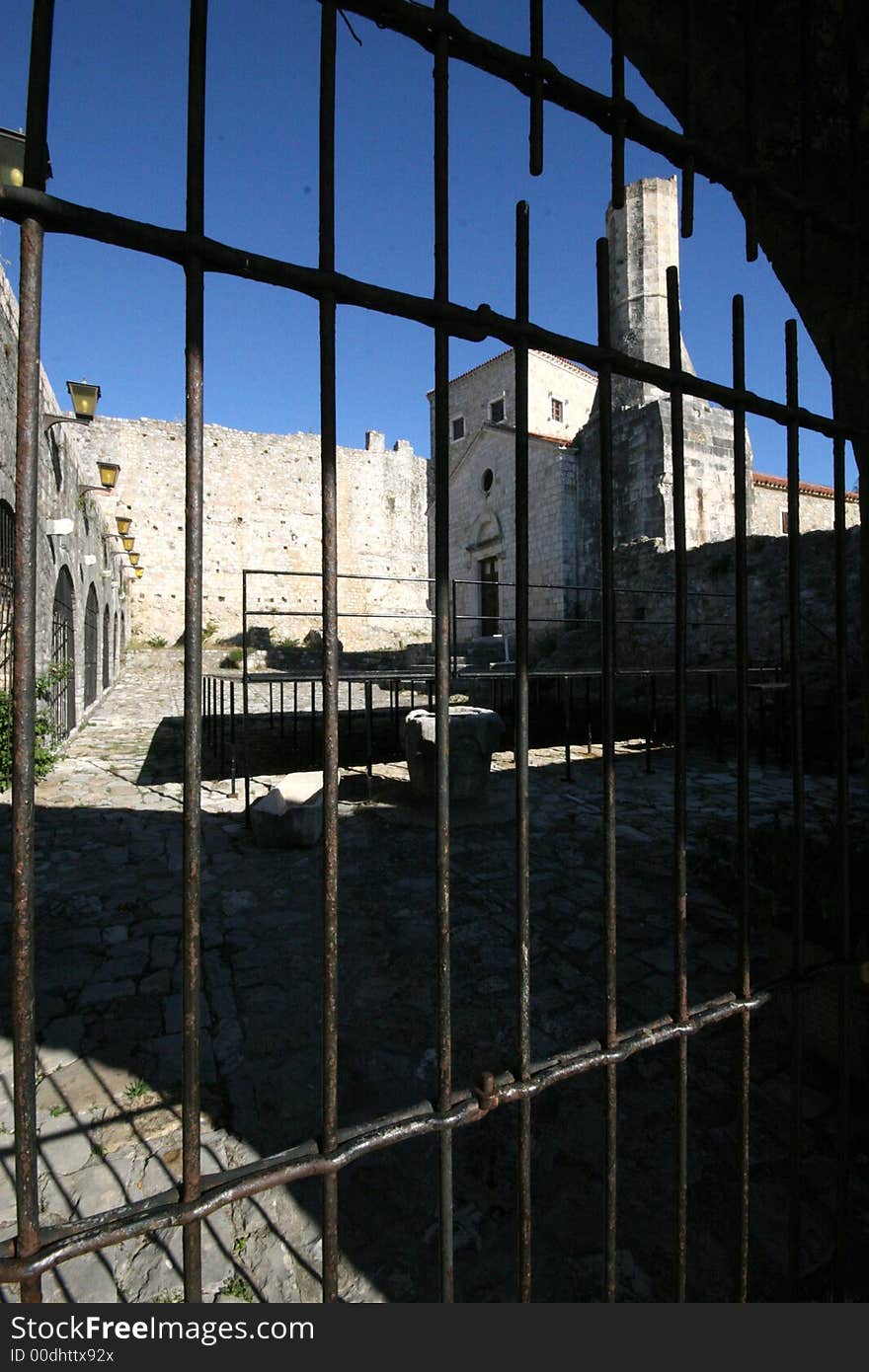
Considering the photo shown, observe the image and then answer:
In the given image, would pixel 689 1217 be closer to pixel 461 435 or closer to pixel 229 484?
pixel 229 484

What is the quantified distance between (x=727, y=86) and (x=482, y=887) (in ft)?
11.7

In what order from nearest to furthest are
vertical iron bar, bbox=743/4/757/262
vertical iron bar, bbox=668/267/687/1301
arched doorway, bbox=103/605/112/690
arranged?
1. vertical iron bar, bbox=668/267/687/1301
2. vertical iron bar, bbox=743/4/757/262
3. arched doorway, bbox=103/605/112/690

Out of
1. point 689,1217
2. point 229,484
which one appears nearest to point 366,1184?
point 689,1217

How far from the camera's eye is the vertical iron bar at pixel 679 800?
3.60 feet

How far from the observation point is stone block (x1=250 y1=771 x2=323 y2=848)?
4.66m

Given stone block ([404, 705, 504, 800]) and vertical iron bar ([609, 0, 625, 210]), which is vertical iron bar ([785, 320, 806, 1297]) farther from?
stone block ([404, 705, 504, 800])

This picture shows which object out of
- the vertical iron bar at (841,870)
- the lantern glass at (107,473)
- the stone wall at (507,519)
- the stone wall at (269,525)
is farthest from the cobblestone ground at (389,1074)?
the stone wall at (269,525)

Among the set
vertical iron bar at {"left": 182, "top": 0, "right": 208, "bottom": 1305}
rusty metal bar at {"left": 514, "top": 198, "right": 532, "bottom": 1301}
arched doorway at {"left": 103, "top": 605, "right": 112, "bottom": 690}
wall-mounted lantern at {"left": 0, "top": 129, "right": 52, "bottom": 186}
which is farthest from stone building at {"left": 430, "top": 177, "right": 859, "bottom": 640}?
vertical iron bar at {"left": 182, "top": 0, "right": 208, "bottom": 1305}

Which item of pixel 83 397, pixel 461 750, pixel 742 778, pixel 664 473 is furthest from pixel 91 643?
pixel 742 778

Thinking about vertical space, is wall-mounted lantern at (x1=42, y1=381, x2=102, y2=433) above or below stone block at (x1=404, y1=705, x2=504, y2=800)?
above

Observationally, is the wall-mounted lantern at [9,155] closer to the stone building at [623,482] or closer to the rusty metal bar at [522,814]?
the rusty metal bar at [522,814]

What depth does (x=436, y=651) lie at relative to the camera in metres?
0.99

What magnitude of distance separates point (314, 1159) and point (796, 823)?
1056 millimetres

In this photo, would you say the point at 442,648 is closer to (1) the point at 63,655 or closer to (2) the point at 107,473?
(1) the point at 63,655
